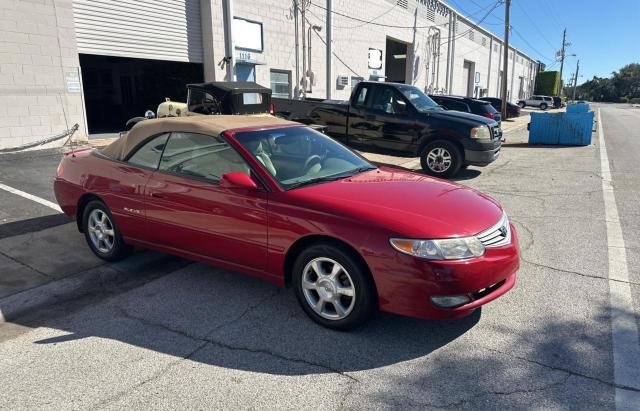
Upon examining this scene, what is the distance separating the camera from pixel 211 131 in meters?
3.95

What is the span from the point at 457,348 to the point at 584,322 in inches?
43.4

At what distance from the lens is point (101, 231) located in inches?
184

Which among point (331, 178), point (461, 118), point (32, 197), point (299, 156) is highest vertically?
point (461, 118)

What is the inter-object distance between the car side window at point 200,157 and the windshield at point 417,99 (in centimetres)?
625

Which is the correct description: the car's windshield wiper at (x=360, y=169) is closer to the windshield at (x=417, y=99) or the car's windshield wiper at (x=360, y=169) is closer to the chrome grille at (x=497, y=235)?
the chrome grille at (x=497, y=235)

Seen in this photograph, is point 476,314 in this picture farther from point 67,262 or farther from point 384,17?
point 384,17

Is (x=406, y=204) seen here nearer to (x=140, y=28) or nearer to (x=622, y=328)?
(x=622, y=328)

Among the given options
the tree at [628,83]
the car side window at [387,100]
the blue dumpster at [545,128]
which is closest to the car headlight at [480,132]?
the car side window at [387,100]

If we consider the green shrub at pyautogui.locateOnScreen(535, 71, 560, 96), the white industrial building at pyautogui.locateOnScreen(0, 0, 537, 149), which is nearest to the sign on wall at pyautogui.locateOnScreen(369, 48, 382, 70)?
the white industrial building at pyautogui.locateOnScreen(0, 0, 537, 149)

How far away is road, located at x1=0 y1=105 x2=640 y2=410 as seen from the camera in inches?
105

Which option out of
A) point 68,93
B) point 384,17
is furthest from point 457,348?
point 384,17

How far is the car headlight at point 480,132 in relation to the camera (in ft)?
29.1

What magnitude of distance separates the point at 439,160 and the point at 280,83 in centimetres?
1120

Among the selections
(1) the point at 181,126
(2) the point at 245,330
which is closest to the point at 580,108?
(1) the point at 181,126
